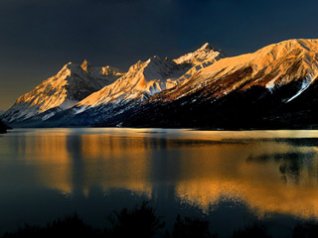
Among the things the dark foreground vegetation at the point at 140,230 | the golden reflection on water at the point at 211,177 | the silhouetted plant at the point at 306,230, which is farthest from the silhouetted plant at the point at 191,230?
the golden reflection on water at the point at 211,177

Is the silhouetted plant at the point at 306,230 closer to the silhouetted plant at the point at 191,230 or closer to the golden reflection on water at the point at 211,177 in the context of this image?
the golden reflection on water at the point at 211,177

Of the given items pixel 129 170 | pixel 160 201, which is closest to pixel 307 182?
pixel 160 201

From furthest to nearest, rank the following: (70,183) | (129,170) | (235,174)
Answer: (129,170) → (235,174) → (70,183)

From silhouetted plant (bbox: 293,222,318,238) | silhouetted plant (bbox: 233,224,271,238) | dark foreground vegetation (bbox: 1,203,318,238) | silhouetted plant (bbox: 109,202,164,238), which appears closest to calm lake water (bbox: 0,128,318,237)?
silhouetted plant (bbox: 293,222,318,238)

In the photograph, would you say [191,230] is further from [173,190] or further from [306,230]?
[173,190]

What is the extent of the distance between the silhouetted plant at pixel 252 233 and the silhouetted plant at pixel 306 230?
1.80 m

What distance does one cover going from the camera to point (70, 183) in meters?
44.3

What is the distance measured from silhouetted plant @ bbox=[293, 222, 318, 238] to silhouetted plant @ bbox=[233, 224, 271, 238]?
1802mm

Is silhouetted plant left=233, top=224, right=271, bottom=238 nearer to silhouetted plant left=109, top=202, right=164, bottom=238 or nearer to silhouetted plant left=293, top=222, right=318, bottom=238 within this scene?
silhouetted plant left=293, top=222, right=318, bottom=238

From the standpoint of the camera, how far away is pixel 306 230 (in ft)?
81.5

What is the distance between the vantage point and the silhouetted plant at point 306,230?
2373 cm

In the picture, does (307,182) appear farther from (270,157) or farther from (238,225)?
(270,157)

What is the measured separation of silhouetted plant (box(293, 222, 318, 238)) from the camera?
2373 cm

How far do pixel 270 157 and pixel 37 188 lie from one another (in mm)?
39781
